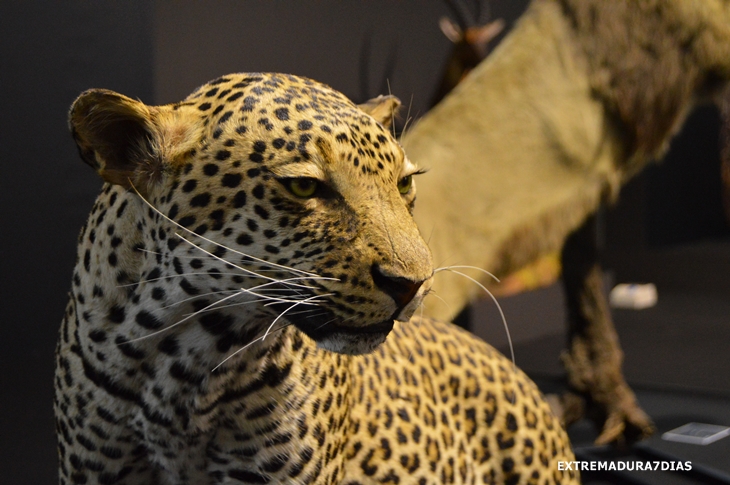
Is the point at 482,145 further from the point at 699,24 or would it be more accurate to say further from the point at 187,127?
the point at 187,127

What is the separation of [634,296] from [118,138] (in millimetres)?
3958

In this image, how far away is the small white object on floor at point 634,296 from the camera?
14.2 ft

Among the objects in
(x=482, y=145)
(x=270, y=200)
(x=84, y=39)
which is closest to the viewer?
(x=270, y=200)

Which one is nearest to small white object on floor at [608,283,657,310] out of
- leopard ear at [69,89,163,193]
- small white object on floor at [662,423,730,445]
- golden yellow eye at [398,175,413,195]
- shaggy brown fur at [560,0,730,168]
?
small white object on floor at [662,423,730,445]

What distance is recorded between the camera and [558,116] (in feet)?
7.84

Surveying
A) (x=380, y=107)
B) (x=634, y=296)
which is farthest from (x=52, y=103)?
(x=634, y=296)

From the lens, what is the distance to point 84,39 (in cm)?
138

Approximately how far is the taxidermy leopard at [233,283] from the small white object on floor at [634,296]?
138 inches

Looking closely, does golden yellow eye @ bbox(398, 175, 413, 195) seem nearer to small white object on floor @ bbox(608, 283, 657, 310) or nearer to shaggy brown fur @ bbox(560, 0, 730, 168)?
shaggy brown fur @ bbox(560, 0, 730, 168)

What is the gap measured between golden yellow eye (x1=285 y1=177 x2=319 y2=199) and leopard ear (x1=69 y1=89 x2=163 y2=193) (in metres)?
0.17

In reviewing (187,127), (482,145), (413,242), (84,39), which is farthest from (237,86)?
(482,145)

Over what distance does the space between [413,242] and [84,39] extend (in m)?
0.85

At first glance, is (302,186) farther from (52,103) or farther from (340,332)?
(52,103)

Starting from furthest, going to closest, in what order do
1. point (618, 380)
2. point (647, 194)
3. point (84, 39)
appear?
1. point (647, 194)
2. point (618, 380)
3. point (84, 39)
